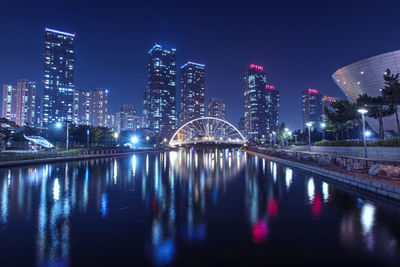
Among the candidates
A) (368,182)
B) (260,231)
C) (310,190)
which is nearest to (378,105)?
(368,182)

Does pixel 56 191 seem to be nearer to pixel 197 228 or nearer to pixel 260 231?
pixel 197 228

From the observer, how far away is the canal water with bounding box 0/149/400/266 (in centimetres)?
623

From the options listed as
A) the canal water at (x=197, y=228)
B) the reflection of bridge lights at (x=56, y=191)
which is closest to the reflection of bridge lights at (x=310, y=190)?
the canal water at (x=197, y=228)

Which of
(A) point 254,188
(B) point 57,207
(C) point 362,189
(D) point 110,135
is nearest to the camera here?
(B) point 57,207

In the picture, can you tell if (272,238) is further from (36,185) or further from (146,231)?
(36,185)

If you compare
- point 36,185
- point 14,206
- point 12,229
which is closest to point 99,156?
point 36,185

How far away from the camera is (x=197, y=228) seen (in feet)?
27.3

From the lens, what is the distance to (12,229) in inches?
326

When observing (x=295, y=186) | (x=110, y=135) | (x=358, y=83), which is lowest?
(x=295, y=186)

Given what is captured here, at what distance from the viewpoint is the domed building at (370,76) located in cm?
5325

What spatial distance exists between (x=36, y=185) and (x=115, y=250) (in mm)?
13012

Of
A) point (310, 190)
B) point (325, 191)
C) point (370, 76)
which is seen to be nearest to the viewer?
point (325, 191)

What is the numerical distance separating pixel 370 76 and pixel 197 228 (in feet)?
213

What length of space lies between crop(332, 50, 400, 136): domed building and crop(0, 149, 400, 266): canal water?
5342 cm
